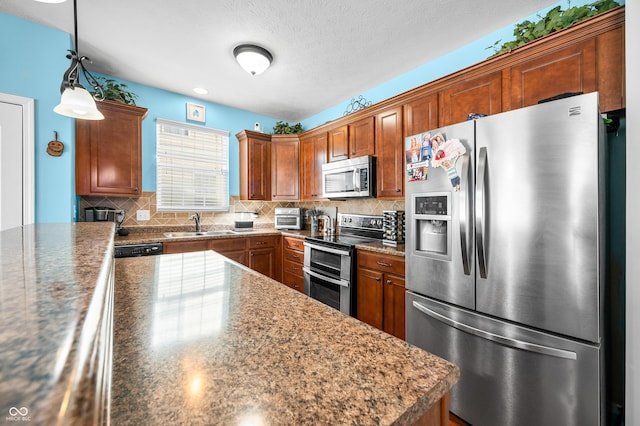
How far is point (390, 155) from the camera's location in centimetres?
279

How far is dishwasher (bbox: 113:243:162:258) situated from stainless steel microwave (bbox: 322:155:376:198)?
6.51 ft

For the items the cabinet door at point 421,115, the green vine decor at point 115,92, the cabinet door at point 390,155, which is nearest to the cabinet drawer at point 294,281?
the cabinet door at point 390,155

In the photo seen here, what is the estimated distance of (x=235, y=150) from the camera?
4102 millimetres

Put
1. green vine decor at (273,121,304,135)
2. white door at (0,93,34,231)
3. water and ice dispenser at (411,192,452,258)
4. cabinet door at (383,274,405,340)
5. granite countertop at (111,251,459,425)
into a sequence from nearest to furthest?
granite countertop at (111,251,459,425)
water and ice dispenser at (411,192,452,258)
white door at (0,93,34,231)
cabinet door at (383,274,405,340)
green vine decor at (273,121,304,135)

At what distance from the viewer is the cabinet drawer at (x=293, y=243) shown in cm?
349

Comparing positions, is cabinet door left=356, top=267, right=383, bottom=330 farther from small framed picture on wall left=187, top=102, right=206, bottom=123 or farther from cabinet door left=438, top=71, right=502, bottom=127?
small framed picture on wall left=187, top=102, right=206, bottom=123

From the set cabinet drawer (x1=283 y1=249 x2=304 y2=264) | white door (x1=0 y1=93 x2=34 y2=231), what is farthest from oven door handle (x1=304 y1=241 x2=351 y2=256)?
white door (x1=0 y1=93 x2=34 y2=231)

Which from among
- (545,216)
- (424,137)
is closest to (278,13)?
(424,137)

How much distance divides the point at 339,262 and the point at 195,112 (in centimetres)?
279

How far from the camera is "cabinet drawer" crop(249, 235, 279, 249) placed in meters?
3.59

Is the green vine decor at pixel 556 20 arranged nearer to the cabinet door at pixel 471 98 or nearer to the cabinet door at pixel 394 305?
the cabinet door at pixel 471 98

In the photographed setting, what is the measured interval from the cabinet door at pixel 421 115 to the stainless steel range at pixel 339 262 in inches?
41.8

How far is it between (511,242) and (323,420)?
57.3 inches

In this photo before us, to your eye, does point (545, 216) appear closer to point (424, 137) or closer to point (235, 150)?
point (424, 137)
